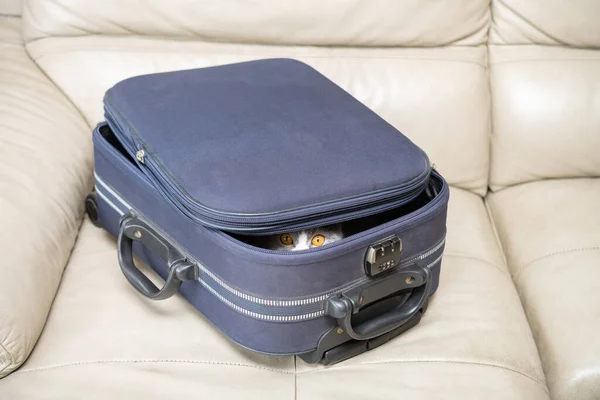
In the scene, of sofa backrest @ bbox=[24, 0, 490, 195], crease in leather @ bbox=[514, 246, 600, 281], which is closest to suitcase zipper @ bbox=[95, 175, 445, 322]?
crease in leather @ bbox=[514, 246, 600, 281]

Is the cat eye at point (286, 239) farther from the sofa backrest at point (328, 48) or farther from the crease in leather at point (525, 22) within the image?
the crease in leather at point (525, 22)

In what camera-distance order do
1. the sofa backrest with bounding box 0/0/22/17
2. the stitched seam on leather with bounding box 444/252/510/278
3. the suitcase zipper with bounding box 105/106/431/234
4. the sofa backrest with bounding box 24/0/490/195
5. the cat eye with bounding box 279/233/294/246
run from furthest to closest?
the sofa backrest with bounding box 0/0/22/17 < the sofa backrest with bounding box 24/0/490/195 < the stitched seam on leather with bounding box 444/252/510/278 < the cat eye with bounding box 279/233/294/246 < the suitcase zipper with bounding box 105/106/431/234

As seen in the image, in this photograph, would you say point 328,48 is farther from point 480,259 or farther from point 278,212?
point 278,212

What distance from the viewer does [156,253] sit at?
3.71 feet

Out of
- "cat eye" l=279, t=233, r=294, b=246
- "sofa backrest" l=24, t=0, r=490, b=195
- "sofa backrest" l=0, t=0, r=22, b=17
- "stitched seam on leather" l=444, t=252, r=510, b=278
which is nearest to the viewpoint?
"cat eye" l=279, t=233, r=294, b=246

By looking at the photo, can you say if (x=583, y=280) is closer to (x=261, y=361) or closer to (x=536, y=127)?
(x=536, y=127)

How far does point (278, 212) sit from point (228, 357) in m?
0.24

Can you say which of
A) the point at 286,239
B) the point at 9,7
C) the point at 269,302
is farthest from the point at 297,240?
the point at 9,7

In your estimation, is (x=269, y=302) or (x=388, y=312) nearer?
(x=269, y=302)

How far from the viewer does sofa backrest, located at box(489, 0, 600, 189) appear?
1.54m

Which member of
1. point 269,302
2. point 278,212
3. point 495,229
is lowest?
point 495,229

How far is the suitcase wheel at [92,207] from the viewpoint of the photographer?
51.6 inches

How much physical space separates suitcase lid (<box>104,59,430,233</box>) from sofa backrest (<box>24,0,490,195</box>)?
0.62ft

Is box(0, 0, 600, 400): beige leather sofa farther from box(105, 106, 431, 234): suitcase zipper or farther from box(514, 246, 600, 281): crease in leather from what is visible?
box(105, 106, 431, 234): suitcase zipper
